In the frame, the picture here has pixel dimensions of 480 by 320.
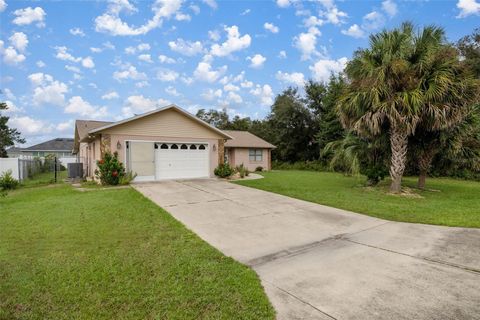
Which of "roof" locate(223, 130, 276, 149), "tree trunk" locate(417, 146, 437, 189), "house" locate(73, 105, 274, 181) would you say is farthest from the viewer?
"roof" locate(223, 130, 276, 149)

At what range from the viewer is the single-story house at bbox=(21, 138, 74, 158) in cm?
4091

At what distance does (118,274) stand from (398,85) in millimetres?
10783

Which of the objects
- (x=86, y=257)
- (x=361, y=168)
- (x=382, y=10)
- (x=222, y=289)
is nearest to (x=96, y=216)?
(x=86, y=257)

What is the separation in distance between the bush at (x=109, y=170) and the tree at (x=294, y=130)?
68.8 ft

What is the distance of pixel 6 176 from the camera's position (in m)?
13.0

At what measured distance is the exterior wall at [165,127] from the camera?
1380 cm

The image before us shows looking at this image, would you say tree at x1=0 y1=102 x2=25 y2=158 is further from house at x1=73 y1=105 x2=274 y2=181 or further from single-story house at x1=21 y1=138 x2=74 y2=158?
house at x1=73 y1=105 x2=274 y2=181

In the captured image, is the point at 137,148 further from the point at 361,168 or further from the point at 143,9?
the point at 361,168

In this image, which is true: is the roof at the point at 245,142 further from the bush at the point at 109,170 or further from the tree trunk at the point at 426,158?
the tree trunk at the point at 426,158

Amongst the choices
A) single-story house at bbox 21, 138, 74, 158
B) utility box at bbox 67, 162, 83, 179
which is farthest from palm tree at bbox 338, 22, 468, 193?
single-story house at bbox 21, 138, 74, 158

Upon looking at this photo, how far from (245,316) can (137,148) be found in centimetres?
1262

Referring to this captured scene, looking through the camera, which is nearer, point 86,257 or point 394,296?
point 394,296

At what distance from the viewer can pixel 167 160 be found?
14.9m

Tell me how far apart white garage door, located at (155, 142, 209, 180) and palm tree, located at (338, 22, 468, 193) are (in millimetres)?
8461
